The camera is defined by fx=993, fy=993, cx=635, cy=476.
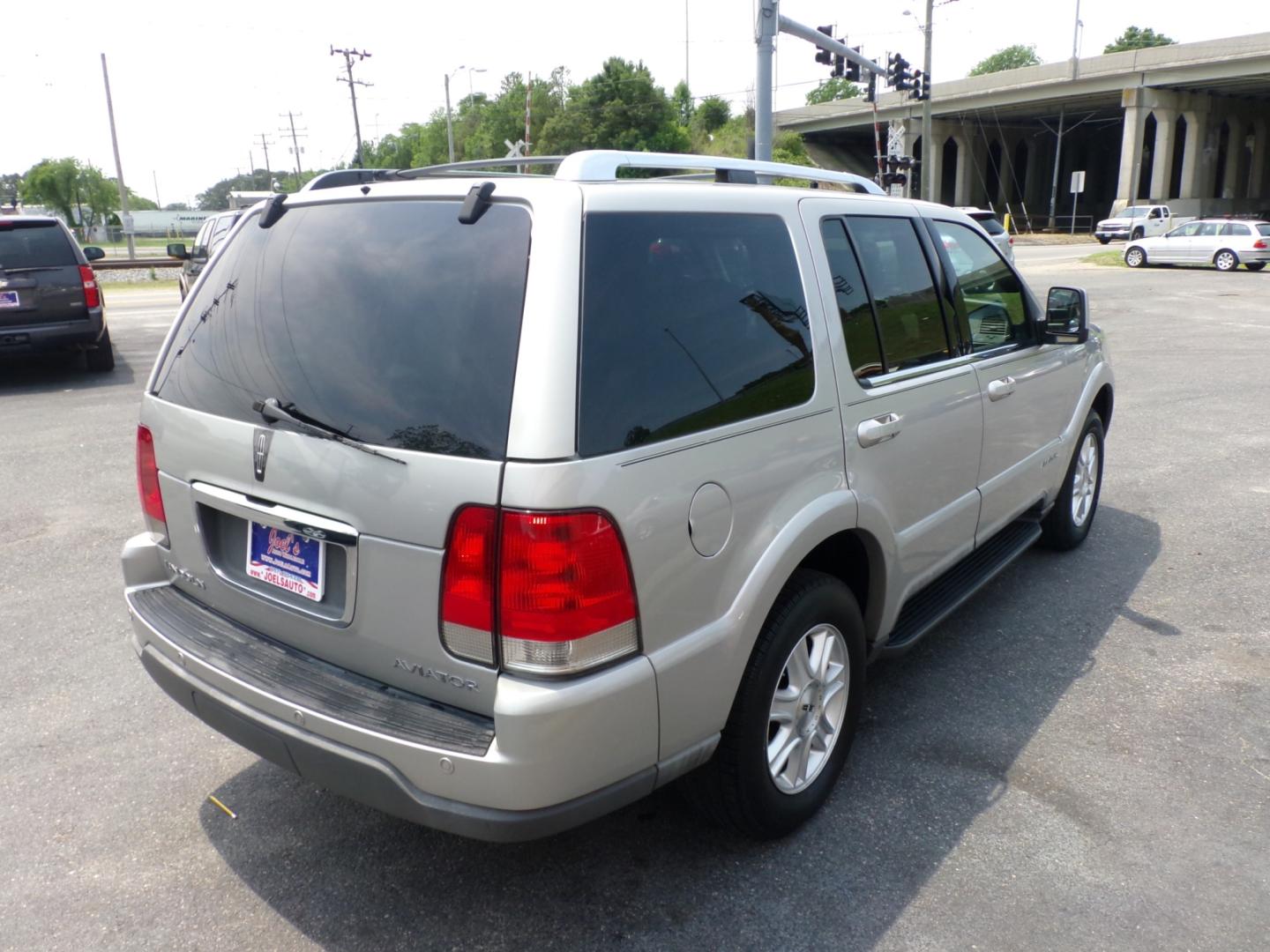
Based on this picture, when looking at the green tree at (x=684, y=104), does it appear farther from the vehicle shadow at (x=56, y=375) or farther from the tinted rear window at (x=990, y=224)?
the vehicle shadow at (x=56, y=375)

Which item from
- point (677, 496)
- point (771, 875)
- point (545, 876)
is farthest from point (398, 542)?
point (771, 875)

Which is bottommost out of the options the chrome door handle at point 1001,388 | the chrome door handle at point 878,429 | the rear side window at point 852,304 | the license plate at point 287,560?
the license plate at point 287,560

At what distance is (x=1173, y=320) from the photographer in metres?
16.4

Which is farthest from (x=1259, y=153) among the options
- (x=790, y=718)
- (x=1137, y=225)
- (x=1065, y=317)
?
(x=790, y=718)

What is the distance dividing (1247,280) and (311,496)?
27.8 meters

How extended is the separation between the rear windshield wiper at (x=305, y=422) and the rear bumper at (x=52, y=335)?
9.75 m

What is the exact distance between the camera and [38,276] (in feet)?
34.7

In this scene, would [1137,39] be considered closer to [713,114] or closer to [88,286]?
[713,114]

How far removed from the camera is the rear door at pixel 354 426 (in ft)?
7.49

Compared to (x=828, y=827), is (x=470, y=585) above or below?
above

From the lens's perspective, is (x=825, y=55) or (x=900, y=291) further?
(x=825, y=55)

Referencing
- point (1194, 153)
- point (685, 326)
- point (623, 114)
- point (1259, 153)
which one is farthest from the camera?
point (623, 114)

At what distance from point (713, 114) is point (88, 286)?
232 feet

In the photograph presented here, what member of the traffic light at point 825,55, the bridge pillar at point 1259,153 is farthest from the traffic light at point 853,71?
the bridge pillar at point 1259,153
